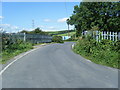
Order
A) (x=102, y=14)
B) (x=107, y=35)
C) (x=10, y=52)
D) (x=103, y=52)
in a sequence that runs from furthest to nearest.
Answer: (x=102, y=14) → (x=10, y=52) → (x=107, y=35) → (x=103, y=52)

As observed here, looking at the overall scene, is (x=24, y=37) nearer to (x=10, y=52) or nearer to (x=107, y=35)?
(x=10, y=52)

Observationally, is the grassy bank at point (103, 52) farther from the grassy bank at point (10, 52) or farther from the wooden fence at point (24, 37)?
the wooden fence at point (24, 37)

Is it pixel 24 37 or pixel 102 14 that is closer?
pixel 102 14

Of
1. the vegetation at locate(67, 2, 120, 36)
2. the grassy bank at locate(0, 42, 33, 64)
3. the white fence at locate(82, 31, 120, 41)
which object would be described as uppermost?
the vegetation at locate(67, 2, 120, 36)

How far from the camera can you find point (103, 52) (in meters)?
15.7

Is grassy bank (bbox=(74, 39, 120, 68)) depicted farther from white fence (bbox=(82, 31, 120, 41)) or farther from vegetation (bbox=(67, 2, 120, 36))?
vegetation (bbox=(67, 2, 120, 36))

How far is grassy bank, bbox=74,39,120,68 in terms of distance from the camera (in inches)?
514

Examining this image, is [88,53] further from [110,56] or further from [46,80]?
[46,80]

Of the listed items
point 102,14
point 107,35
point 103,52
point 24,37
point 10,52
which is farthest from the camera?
point 24,37

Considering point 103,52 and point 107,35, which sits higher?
point 107,35

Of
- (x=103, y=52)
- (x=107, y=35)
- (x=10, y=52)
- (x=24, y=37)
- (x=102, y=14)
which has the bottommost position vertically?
(x=10, y=52)

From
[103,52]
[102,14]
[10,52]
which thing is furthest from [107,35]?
[102,14]

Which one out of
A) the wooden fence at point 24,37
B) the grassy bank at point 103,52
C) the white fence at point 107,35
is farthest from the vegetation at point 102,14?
the grassy bank at point 103,52

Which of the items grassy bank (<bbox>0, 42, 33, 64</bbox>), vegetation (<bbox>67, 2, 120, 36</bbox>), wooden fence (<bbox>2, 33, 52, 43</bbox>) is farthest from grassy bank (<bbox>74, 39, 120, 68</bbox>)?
vegetation (<bbox>67, 2, 120, 36</bbox>)
